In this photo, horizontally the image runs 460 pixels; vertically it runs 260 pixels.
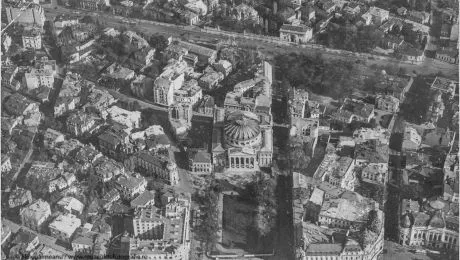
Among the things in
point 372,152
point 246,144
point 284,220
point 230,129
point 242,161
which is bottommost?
point 284,220

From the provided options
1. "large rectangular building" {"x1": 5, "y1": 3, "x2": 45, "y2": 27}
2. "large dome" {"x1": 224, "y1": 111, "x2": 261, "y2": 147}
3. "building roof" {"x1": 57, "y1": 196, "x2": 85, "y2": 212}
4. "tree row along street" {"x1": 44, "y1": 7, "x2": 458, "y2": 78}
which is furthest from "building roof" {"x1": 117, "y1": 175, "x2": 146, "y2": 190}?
"large rectangular building" {"x1": 5, "y1": 3, "x2": 45, "y2": 27}

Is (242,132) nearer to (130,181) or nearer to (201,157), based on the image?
(201,157)

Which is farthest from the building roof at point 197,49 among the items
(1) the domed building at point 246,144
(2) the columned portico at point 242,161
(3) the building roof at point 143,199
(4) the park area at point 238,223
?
(3) the building roof at point 143,199

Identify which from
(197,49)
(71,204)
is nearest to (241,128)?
(71,204)

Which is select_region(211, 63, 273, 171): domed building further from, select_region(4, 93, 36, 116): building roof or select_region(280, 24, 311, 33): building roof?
select_region(4, 93, 36, 116): building roof

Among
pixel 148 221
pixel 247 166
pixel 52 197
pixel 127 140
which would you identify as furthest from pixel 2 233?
pixel 247 166

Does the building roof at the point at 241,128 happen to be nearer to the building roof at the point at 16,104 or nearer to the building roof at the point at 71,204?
the building roof at the point at 71,204
